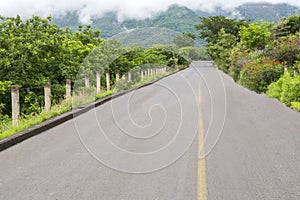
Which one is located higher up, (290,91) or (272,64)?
(272,64)

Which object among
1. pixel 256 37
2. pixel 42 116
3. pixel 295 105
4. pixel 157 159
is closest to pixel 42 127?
pixel 42 116

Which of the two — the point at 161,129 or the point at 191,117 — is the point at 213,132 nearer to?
the point at 161,129

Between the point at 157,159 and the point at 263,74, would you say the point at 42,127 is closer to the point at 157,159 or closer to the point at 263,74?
the point at 157,159

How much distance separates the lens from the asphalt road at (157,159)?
204 inches

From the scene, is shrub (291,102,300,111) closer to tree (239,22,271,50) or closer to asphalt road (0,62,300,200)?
asphalt road (0,62,300,200)

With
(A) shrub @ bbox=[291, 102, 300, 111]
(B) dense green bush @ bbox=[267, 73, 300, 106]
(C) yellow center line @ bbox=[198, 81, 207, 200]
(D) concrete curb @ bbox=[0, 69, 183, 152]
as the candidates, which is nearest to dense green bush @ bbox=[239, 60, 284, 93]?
(B) dense green bush @ bbox=[267, 73, 300, 106]

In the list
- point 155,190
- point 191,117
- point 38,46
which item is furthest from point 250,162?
point 38,46

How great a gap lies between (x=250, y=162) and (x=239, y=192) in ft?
5.36

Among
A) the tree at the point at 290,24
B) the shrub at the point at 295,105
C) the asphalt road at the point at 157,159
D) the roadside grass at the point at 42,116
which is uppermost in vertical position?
the tree at the point at 290,24

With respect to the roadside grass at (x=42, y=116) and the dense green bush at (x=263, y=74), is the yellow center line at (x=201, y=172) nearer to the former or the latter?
the roadside grass at (x=42, y=116)

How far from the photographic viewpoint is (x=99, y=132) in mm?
9484

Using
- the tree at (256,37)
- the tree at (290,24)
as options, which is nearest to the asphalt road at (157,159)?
the tree at (256,37)

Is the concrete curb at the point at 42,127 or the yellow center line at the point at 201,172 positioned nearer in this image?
the yellow center line at the point at 201,172

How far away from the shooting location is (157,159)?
6855mm
